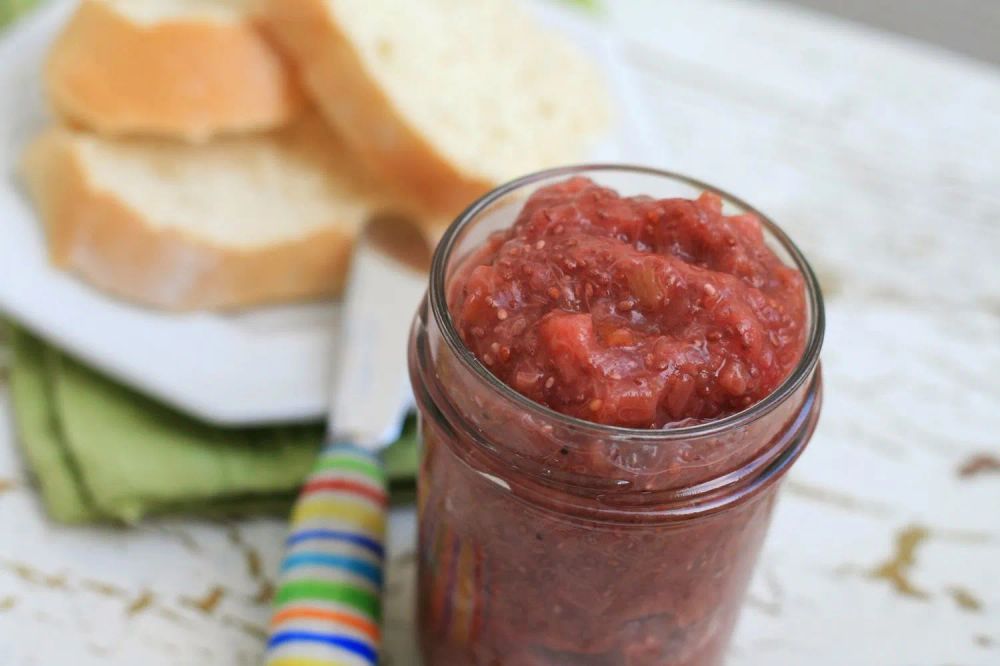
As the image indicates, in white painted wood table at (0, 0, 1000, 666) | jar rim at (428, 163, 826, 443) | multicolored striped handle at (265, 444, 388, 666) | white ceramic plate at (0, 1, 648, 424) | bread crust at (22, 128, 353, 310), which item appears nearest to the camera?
jar rim at (428, 163, 826, 443)

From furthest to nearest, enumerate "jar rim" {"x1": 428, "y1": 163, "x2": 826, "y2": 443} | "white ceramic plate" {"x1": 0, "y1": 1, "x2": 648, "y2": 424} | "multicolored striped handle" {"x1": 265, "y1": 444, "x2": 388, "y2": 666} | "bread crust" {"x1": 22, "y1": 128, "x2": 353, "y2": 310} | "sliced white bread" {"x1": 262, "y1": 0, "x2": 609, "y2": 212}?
"sliced white bread" {"x1": 262, "y1": 0, "x2": 609, "y2": 212} < "bread crust" {"x1": 22, "y1": 128, "x2": 353, "y2": 310} < "white ceramic plate" {"x1": 0, "y1": 1, "x2": 648, "y2": 424} < "multicolored striped handle" {"x1": 265, "y1": 444, "x2": 388, "y2": 666} < "jar rim" {"x1": 428, "y1": 163, "x2": 826, "y2": 443}

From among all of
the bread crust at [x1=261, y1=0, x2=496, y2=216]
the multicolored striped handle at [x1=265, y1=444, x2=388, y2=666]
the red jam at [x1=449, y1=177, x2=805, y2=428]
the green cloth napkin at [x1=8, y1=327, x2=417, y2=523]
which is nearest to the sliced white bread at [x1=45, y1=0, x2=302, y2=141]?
the bread crust at [x1=261, y1=0, x2=496, y2=216]

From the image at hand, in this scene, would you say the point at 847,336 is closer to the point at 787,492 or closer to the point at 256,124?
the point at 787,492

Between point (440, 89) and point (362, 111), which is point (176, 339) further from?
point (440, 89)

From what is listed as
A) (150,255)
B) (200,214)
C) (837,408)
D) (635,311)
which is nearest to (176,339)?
(150,255)

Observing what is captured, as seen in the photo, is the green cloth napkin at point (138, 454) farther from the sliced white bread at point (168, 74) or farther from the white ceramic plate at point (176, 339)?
the sliced white bread at point (168, 74)

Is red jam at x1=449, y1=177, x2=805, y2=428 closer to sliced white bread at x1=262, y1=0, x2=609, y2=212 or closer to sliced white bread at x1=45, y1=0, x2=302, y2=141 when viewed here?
sliced white bread at x1=262, y1=0, x2=609, y2=212
